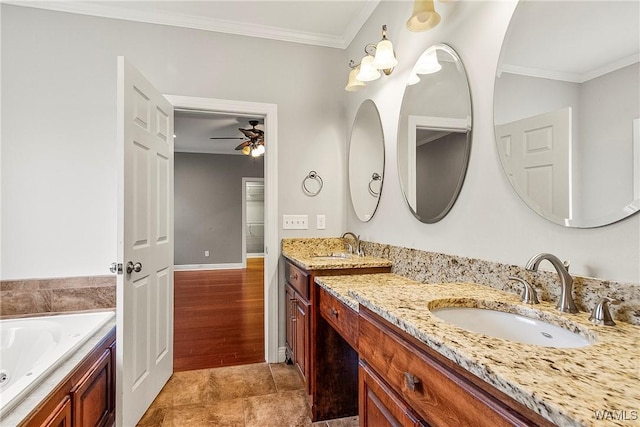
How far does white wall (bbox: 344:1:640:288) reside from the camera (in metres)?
0.92

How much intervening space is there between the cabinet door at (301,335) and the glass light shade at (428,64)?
1.44 meters

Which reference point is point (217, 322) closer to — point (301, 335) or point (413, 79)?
point (301, 335)

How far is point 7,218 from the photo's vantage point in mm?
2146

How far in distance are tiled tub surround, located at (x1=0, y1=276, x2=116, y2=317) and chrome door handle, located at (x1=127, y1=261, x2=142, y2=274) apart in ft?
1.92

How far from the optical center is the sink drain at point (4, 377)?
1.64 meters

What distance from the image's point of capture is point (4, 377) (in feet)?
5.48

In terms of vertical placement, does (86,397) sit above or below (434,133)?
below

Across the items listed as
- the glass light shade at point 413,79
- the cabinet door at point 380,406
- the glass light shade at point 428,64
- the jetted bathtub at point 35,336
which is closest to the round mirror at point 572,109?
the glass light shade at point 428,64

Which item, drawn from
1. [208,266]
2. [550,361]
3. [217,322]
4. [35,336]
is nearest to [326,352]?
[550,361]

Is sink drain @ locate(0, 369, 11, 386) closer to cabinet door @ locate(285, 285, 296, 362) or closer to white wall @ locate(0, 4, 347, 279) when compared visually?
white wall @ locate(0, 4, 347, 279)

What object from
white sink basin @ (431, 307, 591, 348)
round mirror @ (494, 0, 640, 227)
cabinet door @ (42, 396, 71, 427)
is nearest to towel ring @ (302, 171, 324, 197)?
round mirror @ (494, 0, 640, 227)

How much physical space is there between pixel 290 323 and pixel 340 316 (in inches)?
38.0

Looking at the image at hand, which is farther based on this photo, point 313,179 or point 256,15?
point 313,179

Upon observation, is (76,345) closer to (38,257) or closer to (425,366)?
(38,257)
